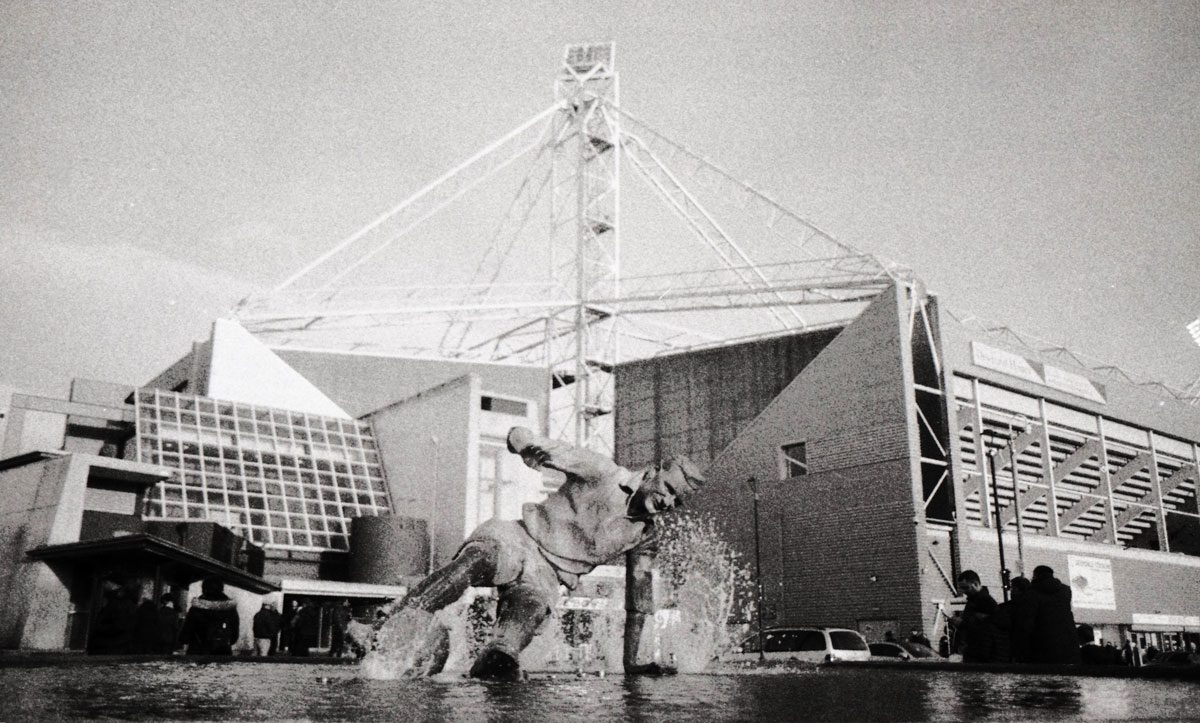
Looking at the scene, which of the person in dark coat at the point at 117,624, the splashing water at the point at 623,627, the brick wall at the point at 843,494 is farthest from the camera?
the brick wall at the point at 843,494

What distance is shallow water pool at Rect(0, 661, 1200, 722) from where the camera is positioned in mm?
3203

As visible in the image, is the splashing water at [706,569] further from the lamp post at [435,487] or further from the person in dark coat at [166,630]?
the person in dark coat at [166,630]

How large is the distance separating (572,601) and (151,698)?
23.8 metres

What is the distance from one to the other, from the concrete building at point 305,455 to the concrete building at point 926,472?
8.74 meters

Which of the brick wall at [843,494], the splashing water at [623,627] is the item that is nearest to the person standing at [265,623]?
the splashing water at [623,627]

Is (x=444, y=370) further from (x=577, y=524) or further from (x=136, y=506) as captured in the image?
(x=577, y=524)

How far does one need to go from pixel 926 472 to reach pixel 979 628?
74.9 ft

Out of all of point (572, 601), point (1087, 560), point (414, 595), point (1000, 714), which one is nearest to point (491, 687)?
point (414, 595)

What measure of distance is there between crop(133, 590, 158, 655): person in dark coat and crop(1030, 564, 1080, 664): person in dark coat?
26.9ft

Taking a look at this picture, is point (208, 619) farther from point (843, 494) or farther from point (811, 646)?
point (843, 494)

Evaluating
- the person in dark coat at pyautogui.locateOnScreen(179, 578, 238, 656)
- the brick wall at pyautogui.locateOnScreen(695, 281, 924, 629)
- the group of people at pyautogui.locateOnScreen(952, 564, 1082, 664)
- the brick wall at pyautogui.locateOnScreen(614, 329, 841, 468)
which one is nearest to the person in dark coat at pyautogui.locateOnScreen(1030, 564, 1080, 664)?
the group of people at pyautogui.locateOnScreen(952, 564, 1082, 664)

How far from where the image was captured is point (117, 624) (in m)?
10.2

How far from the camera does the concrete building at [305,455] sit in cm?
3200

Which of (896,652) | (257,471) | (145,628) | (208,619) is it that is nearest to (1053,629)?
(145,628)
